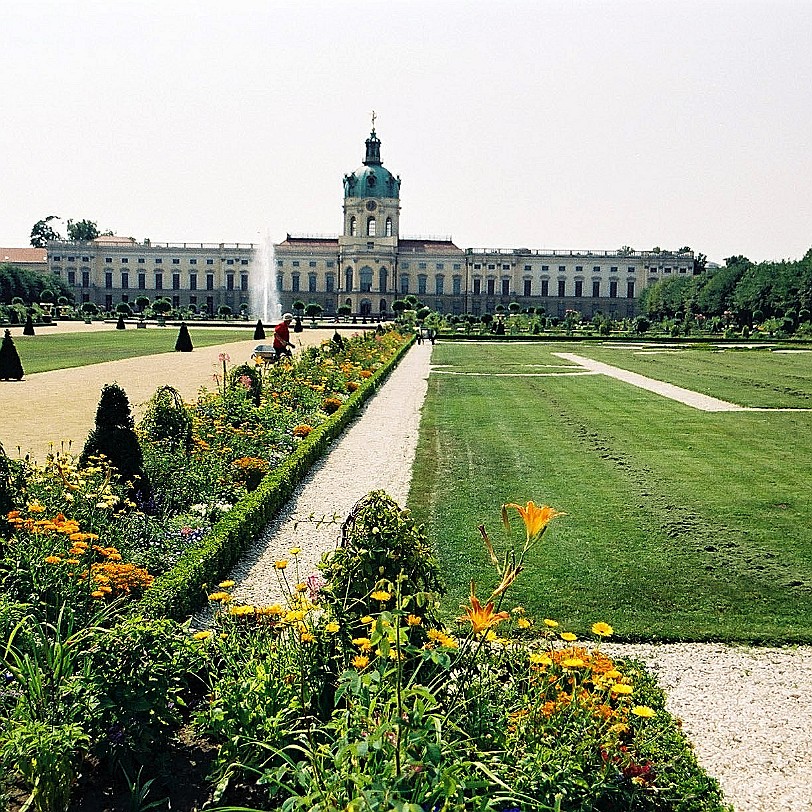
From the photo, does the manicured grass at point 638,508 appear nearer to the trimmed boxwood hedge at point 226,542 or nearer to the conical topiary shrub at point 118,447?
the trimmed boxwood hedge at point 226,542

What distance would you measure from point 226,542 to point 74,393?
9.82 metres

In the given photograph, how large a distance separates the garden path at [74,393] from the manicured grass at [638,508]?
3.35 m

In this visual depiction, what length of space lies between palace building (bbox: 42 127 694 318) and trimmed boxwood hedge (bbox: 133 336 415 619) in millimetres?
74969

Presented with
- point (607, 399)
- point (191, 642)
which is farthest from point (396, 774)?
point (607, 399)

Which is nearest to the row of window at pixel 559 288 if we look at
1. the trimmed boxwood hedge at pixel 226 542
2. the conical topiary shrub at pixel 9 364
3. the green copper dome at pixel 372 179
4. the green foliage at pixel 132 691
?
the green copper dome at pixel 372 179

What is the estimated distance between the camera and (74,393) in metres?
14.2

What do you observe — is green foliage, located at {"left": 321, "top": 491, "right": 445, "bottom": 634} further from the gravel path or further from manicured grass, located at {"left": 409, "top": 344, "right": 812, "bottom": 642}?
manicured grass, located at {"left": 409, "top": 344, "right": 812, "bottom": 642}

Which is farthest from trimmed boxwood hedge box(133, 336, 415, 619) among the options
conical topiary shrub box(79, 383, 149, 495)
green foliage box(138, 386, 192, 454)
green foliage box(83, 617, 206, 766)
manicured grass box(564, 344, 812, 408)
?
manicured grass box(564, 344, 812, 408)

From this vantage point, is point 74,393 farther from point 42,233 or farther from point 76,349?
point 42,233

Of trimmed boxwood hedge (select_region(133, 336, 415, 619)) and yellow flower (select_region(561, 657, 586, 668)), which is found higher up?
yellow flower (select_region(561, 657, 586, 668))

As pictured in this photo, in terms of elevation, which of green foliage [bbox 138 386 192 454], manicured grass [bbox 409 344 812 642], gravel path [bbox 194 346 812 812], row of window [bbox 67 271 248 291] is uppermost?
green foliage [bbox 138 386 192 454]

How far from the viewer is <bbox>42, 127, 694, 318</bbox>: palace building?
275 ft

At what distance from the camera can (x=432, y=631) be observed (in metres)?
2.98

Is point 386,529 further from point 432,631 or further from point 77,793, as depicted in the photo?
point 77,793
